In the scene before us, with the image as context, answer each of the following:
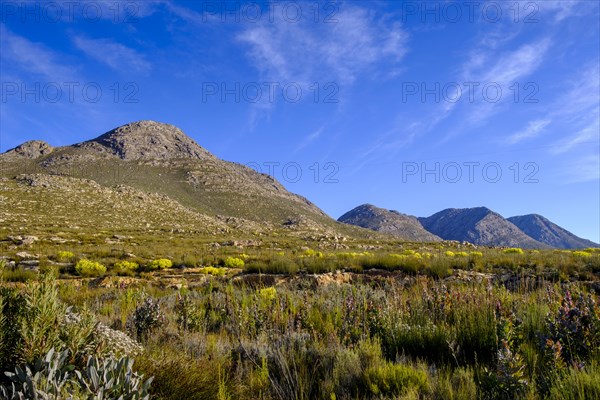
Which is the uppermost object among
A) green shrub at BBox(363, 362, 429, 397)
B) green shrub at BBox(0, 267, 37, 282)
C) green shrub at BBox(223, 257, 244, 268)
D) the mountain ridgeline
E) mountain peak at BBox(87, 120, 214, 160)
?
mountain peak at BBox(87, 120, 214, 160)

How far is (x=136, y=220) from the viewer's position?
47.5 m

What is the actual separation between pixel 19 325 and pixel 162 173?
10551cm

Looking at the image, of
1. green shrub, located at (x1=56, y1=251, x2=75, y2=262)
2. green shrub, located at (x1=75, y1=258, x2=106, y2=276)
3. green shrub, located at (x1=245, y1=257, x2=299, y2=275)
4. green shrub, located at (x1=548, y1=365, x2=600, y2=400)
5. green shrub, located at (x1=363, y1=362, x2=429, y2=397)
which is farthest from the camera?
green shrub, located at (x1=56, y1=251, x2=75, y2=262)

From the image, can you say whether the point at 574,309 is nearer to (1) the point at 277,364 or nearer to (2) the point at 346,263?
(1) the point at 277,364

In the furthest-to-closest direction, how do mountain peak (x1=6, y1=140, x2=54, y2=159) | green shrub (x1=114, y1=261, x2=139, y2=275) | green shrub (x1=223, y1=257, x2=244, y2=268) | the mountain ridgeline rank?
mountain peak (x1=6, y1=140, x2=54, y2=159)
the mountain ridgeline
green shrub (x1=223, y1=257, x2=244, y2=268)
green shrub (x1=114, y1=261, x2=139, y2=275)

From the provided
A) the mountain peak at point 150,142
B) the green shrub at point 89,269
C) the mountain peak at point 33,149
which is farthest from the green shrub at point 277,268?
the mountain peak at point 33,149

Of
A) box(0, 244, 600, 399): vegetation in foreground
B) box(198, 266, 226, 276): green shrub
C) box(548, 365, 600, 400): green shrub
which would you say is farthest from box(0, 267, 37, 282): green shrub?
box(548, 365, 600, 400): green shrub

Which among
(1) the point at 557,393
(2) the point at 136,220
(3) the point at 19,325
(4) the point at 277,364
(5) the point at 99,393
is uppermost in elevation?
(2) the point at 136,220

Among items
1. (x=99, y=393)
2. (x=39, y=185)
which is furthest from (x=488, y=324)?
(x=39, y=185)

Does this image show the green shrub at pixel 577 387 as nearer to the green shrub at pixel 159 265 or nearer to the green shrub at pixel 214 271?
the green shrub at pixel 214 271

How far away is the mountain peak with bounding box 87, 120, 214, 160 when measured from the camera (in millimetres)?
129488

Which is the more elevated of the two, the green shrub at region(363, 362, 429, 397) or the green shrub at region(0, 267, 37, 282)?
the green shrub at region(363, 362, 429, 397)

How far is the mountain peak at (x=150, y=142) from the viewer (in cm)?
12949

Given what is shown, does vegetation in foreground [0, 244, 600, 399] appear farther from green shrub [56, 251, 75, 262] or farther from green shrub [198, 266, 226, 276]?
green shrub [56, 251, 75, 262]
